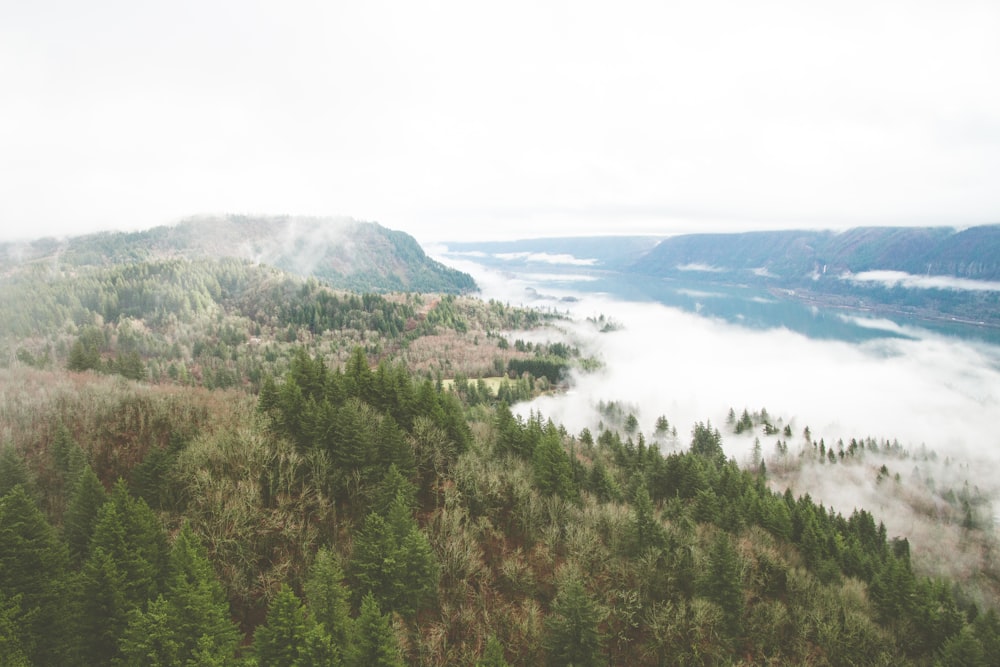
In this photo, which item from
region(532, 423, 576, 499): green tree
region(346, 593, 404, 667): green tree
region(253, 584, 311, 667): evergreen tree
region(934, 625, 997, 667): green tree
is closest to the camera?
region(253, 584, 311, 667): evergreen tree

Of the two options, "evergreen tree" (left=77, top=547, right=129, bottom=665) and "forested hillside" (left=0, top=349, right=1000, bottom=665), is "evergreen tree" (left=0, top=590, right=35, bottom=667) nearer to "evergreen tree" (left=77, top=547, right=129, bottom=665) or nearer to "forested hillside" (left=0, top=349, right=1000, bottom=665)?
"forested hillside" (left=0, top=349, right=1000, bottom=665)

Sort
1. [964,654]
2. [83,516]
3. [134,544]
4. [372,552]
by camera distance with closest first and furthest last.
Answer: [134,544]
[83,516]
[372,552]
[964,654]

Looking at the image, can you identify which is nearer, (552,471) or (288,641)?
(288,641)

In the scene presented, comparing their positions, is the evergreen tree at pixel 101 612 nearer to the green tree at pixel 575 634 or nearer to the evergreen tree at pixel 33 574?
the evergreen tree at pixel 33 574

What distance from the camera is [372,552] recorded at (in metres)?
39.8

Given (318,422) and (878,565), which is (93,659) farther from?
(878,565)

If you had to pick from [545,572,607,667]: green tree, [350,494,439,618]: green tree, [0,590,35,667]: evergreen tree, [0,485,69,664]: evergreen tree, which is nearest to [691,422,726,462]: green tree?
[545,572,607,667]: green tree

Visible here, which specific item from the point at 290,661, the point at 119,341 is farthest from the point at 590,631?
the point at 119,341

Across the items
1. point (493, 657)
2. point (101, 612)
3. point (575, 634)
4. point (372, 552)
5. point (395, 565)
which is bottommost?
point (575, 634)

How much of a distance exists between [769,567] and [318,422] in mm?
57359

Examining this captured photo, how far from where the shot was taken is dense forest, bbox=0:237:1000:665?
100 feet

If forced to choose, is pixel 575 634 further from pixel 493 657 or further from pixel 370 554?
pixel 370 554

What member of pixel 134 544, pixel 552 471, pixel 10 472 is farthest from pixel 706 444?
pixel 10 472

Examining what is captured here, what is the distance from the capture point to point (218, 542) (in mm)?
40125
